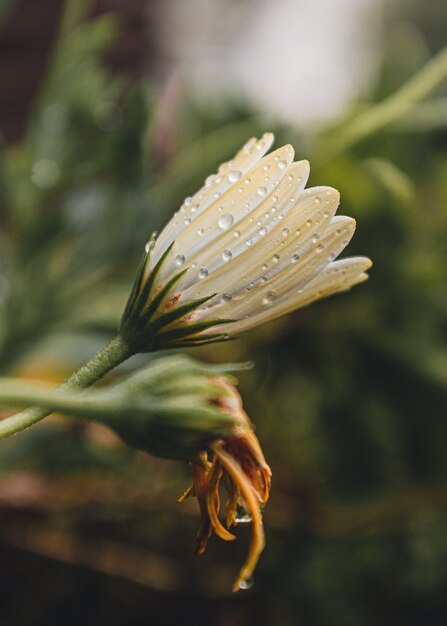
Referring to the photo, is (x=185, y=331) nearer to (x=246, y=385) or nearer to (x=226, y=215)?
(x=226, y=215)

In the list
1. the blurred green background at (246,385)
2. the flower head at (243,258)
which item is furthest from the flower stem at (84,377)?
the blurred green background at (246,385)

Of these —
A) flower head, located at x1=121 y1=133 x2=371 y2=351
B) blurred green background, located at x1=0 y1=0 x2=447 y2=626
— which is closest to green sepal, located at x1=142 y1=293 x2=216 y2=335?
flower head, located at x1=121 y1=133 x2=371 y2=351

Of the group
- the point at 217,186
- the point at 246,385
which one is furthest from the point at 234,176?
the point at 246,385

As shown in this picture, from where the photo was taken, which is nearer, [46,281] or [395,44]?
[46,281]

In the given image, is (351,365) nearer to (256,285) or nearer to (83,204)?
(83,204)

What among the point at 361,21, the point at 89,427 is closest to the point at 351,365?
the point at 89,427

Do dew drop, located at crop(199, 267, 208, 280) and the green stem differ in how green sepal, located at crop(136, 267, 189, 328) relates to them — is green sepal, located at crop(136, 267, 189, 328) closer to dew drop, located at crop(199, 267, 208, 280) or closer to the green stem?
dew drop, located at crop(199, 267, 208, 280)

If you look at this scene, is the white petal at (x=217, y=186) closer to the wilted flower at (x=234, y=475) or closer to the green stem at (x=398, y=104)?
the wilted flower at (x=234, y=475)
